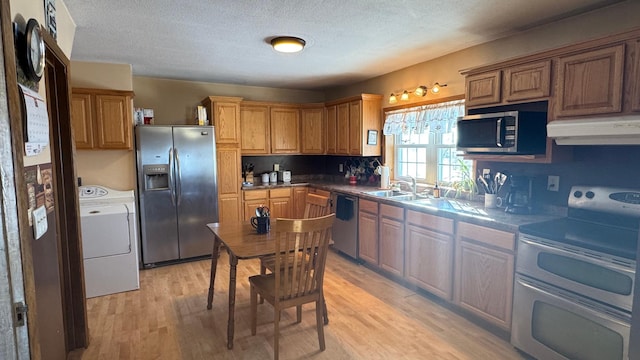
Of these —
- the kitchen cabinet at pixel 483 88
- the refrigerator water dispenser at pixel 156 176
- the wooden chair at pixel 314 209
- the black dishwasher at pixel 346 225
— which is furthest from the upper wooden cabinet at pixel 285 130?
the kitchen cabinet at pixel 483 88

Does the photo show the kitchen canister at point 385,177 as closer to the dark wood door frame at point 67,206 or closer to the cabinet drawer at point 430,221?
the cabinet drawer at point 430,221

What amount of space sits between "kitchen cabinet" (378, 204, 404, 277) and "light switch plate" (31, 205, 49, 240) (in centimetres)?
271

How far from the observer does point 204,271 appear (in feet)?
13.0

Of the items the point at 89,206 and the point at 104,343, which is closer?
the point at 104,343

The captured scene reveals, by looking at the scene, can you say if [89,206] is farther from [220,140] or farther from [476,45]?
[476,45]

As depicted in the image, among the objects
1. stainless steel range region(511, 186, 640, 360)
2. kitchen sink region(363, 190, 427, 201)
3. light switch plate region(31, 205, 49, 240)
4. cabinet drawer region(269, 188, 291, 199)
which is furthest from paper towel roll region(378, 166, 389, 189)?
light switch plate region(31, 205, 49, 240)

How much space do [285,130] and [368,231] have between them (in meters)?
2.15

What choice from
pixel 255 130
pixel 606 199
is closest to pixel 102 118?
pixel 255 130

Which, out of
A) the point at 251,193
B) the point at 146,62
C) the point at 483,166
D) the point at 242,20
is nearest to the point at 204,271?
the point at 251,193

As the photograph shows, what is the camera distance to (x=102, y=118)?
369 centimetres

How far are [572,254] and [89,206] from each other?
4.01 meters

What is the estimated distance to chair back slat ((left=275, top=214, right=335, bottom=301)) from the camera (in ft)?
6.92

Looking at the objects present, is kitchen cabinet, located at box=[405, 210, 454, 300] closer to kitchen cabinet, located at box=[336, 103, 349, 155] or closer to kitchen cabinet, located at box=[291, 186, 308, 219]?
kitchen cabinet, located at box=[336, 103, 349, 155]

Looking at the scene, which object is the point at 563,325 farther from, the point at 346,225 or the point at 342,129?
the point at 342,129
